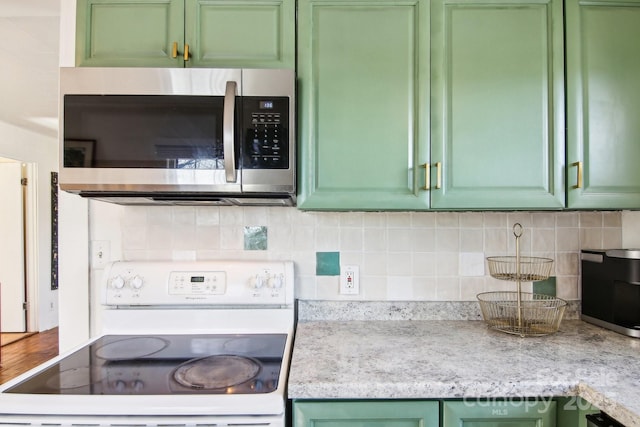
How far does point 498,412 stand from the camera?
963 millimetres

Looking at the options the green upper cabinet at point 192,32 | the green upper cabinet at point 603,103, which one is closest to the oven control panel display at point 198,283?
the green upper cabinet at point 192,32

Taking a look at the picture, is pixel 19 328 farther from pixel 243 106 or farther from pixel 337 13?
pixel 337 13

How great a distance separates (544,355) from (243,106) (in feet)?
3.97

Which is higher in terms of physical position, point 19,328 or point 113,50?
point 113,50

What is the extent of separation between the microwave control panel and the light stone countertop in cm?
61

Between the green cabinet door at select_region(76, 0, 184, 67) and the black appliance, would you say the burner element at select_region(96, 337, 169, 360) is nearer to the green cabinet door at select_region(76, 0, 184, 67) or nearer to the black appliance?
the green cabinet door at select_region(76, 0, 184, 67)

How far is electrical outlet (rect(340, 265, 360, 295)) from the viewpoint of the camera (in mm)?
1545

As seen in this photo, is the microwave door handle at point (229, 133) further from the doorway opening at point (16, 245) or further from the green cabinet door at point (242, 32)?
the doorway opening at point (16, 245)

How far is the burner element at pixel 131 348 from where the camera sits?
1209mm

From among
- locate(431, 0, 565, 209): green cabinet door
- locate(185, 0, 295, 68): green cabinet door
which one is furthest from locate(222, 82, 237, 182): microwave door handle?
locate(431, 0, 565, 209): green cabinet door

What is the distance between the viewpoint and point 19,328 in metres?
4.13

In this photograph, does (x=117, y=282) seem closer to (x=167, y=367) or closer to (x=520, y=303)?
(x=167, y=367)

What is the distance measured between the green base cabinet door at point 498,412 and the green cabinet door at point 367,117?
606mm

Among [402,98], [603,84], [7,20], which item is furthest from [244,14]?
[7,20]
